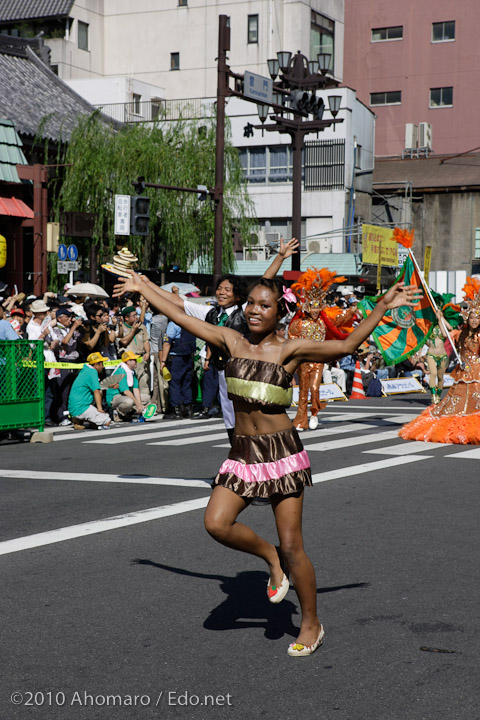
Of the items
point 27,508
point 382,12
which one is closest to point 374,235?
point 382,12

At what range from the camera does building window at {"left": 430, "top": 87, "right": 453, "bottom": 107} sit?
55.5 m

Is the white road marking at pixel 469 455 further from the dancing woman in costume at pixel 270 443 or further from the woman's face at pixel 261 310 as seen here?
the woman's face at pixel 261 310

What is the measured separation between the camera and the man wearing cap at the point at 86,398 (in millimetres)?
15117

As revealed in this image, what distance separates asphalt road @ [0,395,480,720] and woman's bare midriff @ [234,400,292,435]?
1.03 meters

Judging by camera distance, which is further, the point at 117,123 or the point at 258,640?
the point at 117,123

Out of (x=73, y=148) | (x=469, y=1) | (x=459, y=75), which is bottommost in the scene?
(x=73, y=148)

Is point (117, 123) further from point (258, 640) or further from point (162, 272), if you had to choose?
point (258, 640)

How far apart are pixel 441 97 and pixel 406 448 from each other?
4705cm

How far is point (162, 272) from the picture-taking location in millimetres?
34625

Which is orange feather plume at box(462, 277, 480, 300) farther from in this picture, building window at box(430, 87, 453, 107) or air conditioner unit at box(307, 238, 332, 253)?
building window at box(430, 87, 453, 107)

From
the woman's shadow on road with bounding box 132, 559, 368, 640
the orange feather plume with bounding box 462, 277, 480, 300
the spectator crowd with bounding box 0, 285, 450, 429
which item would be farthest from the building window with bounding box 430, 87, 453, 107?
the woman's shadow on road with bounding box 132, 559, 368, 640

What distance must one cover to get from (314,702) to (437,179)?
1753 inches

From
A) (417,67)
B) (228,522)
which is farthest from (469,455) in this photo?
(417,67)

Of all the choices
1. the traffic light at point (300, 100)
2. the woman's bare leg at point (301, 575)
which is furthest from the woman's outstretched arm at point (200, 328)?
the traffic light at point (300, 100)
